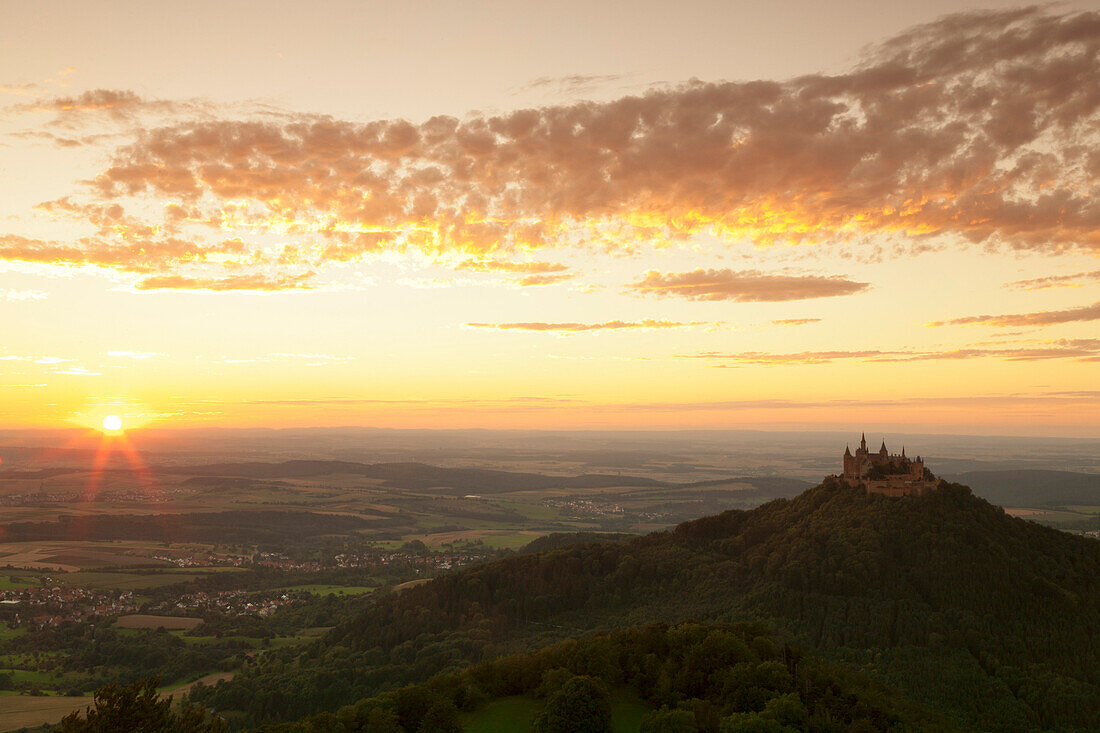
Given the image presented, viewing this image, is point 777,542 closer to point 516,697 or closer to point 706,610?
point 706,610

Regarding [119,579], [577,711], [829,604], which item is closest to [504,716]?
[577,711]

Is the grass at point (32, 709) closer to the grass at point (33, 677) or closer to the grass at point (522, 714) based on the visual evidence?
the grass at point (33, 677)

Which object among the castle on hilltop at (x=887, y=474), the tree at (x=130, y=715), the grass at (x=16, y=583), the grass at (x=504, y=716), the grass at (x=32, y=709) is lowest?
the grass at (x=16, y=583)

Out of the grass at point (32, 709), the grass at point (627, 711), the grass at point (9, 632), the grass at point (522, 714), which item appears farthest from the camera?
the grass at point (9, 632)

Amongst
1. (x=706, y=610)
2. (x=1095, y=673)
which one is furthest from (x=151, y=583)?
(x=1095, y=673)

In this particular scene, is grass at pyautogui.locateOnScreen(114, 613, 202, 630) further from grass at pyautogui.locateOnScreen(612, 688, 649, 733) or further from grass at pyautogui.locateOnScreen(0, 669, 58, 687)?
grass at pyautogui.locateOnScreen(612, 688, 649, 733)

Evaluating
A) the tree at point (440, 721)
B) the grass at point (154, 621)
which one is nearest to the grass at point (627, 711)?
the tree at point (440, 721)

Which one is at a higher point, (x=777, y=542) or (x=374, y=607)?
(x=777, y=542)
